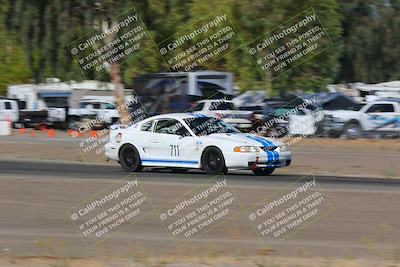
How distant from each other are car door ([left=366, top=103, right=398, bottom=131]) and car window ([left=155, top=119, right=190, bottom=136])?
729 inches

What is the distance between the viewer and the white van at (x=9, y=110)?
45269 mm

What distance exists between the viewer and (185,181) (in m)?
18.7

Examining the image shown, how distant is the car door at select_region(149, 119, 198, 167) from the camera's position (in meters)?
20.2

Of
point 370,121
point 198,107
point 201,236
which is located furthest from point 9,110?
point 201,236

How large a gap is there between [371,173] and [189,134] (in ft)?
17.2

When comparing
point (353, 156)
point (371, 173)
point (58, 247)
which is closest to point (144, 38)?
point (353, 156)

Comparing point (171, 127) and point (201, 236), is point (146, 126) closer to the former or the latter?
point (171, 127)

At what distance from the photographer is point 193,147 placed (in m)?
20.1

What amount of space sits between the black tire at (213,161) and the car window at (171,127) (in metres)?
0.70

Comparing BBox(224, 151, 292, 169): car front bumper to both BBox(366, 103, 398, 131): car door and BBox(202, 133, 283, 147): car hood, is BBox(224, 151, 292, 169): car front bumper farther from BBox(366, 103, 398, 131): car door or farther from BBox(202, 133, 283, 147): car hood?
BBox(366, 103, 398, 131): car door

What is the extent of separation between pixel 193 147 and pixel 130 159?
1829 millimetres

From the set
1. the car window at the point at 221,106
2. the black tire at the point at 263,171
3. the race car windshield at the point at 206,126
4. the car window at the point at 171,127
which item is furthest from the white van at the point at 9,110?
the black tire at the point at 263,171

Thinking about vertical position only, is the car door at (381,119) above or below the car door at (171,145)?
below

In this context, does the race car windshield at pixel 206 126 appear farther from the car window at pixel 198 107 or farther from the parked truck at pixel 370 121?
the car window at pixel 198 107
